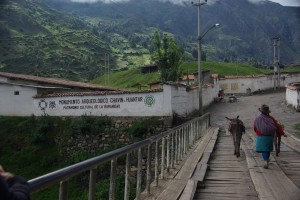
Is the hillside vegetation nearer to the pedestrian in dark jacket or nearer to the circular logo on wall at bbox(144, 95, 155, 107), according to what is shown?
the circular logo on wall at bbox(144, 95, 155, 107)

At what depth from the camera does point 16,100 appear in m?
28.4

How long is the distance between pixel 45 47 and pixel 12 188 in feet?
384

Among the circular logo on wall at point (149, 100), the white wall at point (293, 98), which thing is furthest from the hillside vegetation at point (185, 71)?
the circular logo on wall at point (149, 100)

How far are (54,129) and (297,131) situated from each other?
48.3ft

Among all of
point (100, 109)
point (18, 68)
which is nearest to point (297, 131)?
point (100, 109)

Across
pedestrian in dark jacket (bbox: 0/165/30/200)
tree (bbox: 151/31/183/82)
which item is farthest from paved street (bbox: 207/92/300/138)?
pedestrian in dark jacket (bbox: 0/165/30/200)

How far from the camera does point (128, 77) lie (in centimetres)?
7969

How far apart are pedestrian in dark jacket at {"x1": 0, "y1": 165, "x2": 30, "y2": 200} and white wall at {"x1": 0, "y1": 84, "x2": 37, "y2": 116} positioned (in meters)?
26.1

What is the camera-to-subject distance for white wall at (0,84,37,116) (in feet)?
90.8

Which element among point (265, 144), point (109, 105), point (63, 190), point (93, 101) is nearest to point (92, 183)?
point (63, 190)

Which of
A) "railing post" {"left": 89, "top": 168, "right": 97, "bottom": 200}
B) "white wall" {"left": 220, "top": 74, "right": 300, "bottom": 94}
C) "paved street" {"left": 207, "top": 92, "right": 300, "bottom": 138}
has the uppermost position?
"white wall" {"left": 220, "top": 74, "right": 300, "bottom": 94}

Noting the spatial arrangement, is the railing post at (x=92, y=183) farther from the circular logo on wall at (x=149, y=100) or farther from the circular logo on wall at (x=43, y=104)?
the circular logo on wall at (x=43, y=104)

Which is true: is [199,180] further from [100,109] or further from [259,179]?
[100,109]

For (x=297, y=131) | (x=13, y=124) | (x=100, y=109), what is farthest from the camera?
(x=13, y=124)
